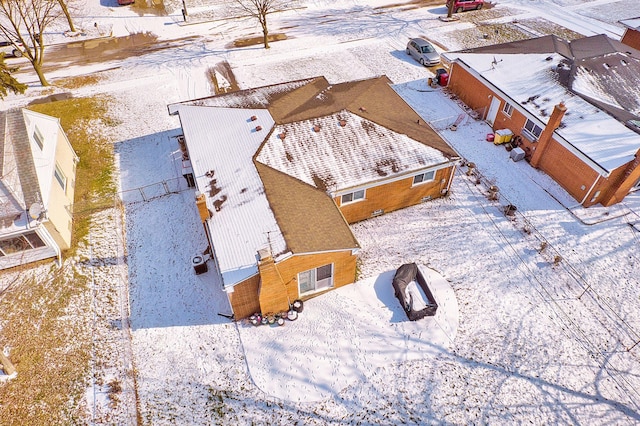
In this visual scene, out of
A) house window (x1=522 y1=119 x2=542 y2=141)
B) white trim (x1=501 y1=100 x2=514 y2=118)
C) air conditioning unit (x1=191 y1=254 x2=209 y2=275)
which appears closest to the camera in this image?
air conditioning unit (x1=191 y1=254 x2=209 y2=275)

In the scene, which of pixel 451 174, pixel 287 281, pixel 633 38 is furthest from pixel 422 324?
pixel 633 38

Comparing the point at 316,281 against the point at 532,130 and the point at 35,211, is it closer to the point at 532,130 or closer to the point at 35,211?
the point at 35,211

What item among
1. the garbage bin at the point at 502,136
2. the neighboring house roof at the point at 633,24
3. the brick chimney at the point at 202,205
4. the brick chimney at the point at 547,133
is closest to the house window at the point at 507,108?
the garbage bin at the point at 502,136

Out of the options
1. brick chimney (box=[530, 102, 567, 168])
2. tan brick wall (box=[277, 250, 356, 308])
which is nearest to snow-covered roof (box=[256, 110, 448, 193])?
tan brick wall (box=[277, 250, 356, 308])

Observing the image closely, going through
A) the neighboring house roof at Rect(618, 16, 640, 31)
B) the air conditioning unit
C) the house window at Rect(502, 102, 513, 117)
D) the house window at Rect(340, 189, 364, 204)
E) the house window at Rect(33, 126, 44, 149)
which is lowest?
the air conditioning unit

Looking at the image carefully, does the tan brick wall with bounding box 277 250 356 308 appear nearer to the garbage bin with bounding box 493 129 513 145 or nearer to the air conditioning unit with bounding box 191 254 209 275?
the air conditioning unit with bounding box 191 254 209 275

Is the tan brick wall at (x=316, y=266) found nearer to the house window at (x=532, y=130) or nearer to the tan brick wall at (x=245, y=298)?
the tan brick wall at (x=245, y=298)

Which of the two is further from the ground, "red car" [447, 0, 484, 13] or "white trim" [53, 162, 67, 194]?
"red car" [447, 0, 484, 13]
